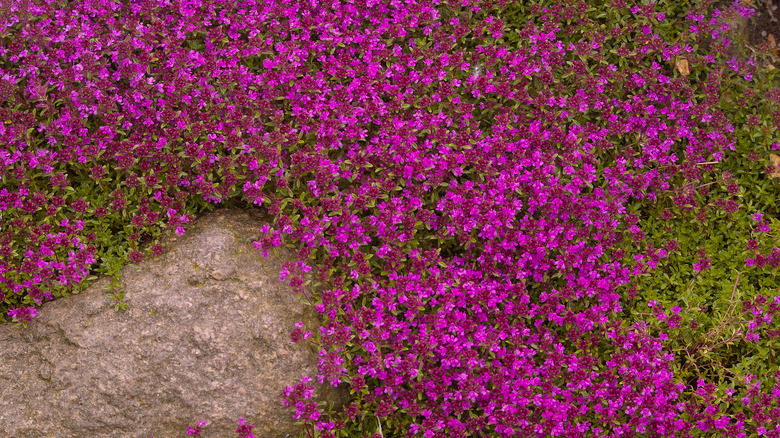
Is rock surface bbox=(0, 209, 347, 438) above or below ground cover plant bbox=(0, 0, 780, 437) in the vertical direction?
below

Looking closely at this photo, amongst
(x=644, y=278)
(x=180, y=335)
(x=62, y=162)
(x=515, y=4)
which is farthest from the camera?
(x=515, y=4)

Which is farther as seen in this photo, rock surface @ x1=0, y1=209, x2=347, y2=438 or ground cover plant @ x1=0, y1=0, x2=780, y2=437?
ground cover plant @ x1=0, y1=0, x2=780, y2=437

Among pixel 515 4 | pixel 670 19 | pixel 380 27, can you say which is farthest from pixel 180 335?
pixel 670 19

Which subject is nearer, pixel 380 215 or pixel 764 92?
pixel 380 215

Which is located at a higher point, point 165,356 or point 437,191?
point 437,191

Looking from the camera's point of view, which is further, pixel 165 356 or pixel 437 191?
pixel 437 191

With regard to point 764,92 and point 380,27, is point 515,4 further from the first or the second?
point 764,92
